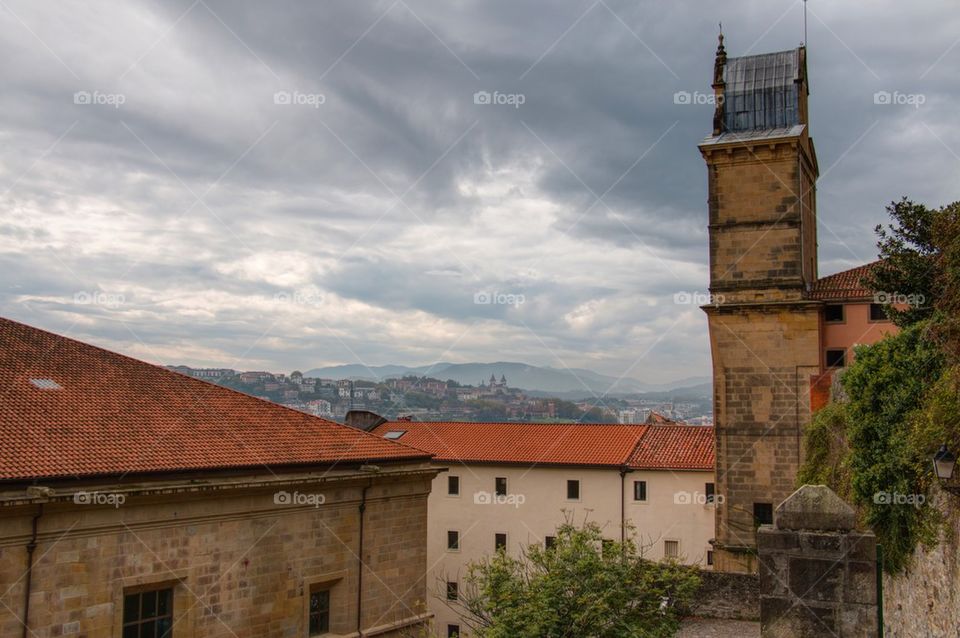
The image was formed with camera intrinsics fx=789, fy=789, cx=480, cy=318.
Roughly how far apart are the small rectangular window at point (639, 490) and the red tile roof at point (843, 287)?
1502 cm

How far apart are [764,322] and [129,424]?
19290mm

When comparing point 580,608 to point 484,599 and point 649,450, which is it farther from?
point 649,450

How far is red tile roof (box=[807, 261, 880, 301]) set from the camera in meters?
25.1

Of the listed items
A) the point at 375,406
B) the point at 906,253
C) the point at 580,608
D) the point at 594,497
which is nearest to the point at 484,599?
the point at 580,608

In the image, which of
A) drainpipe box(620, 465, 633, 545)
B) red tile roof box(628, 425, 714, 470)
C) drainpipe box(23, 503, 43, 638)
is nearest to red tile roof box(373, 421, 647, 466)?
drainpipe box(620, 465, 633, 545)

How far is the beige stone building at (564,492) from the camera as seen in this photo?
123 ft

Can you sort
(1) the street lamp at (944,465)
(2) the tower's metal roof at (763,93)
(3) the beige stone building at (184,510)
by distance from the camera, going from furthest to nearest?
(2) the tower's metal roof at (763,93), (3) the beige stone building at (184,510), (1) the street lamp at (944,465)

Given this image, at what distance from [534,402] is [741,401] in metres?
97.4

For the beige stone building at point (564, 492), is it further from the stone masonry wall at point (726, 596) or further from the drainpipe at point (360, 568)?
the drainpipe at point (360, 568)

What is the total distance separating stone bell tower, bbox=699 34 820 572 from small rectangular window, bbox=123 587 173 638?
17.2 meters

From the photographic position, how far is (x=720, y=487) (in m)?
26.2

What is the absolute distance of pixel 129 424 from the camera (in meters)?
17.5

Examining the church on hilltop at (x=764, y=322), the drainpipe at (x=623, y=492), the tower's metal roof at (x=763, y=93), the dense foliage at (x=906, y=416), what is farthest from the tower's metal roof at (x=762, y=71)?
the drainpipe at (x=623, y=492)

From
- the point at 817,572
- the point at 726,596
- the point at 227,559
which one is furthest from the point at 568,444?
the point at 817,572
